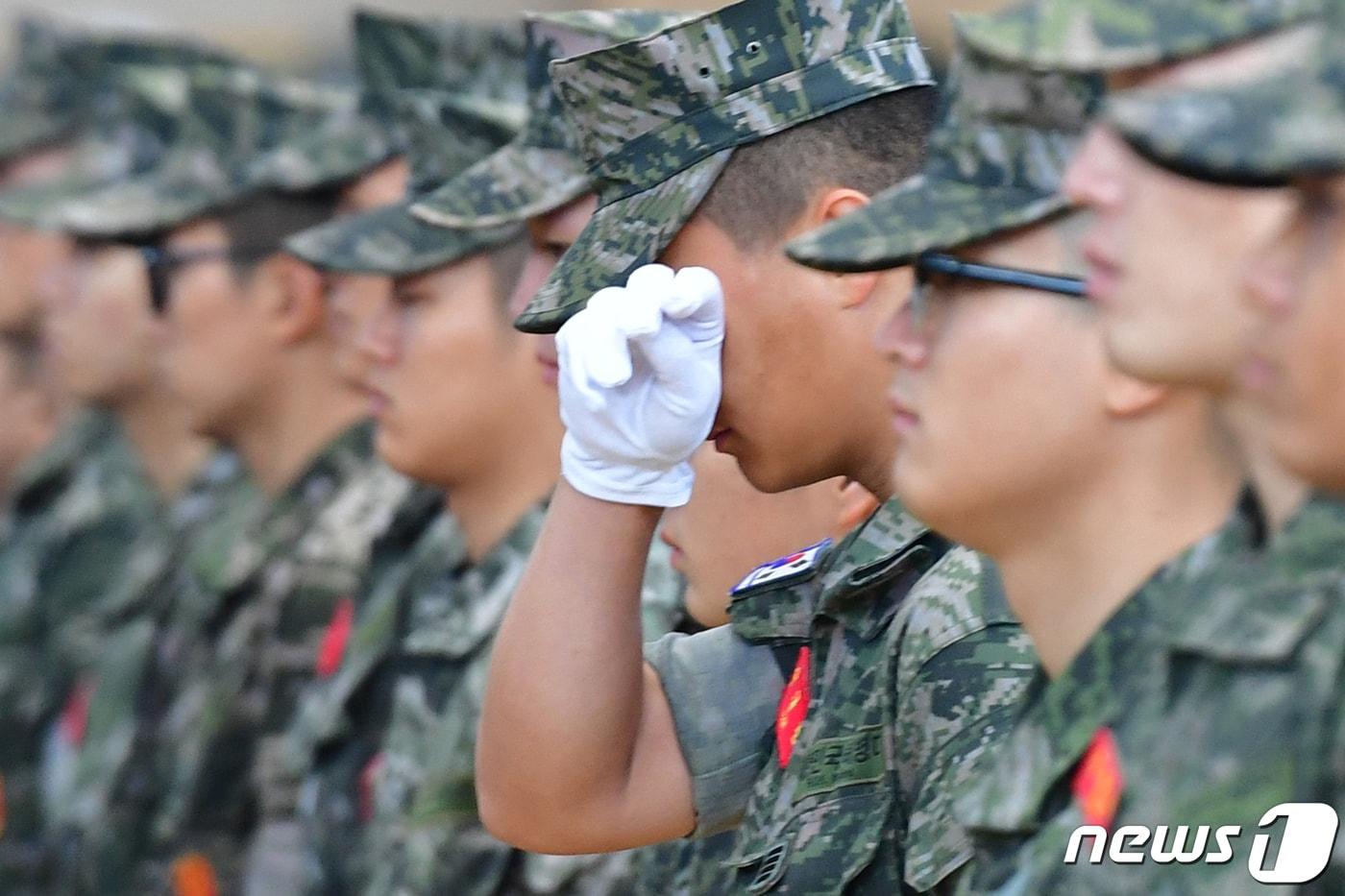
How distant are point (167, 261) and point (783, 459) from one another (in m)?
3.74

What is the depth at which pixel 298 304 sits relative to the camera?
6031 millimetres

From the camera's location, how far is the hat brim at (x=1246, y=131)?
6.27 feet

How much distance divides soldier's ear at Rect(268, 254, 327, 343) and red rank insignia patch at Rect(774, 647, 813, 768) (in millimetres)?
3065

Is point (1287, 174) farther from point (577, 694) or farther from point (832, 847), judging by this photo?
point (577, 694)

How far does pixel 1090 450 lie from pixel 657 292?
76 cm

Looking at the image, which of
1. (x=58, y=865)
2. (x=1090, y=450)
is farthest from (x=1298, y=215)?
(x=58, y=865)

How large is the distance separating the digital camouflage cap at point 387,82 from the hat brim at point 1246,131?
3246 millimetres

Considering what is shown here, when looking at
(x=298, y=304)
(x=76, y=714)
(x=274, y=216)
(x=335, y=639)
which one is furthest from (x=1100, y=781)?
(x=76, y=714)

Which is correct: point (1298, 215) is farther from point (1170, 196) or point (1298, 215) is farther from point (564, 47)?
point (564, 47)

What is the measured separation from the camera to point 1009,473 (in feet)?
7.66

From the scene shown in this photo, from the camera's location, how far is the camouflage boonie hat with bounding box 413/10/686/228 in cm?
399

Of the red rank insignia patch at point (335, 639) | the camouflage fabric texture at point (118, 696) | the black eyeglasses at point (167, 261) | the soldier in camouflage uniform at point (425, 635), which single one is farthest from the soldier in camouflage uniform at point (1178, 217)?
the camouflage fabric texture at point (118, 696)

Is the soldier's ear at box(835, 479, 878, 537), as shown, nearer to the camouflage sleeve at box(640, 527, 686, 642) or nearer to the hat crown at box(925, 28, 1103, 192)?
the camouflage sleeve at box(640, 527, 686, 642)

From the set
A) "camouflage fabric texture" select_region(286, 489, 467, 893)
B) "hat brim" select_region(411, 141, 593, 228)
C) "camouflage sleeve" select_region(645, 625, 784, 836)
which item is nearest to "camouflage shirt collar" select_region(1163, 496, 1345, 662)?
"camouflage sleeve" select_region(645, 625, 784, 836)
